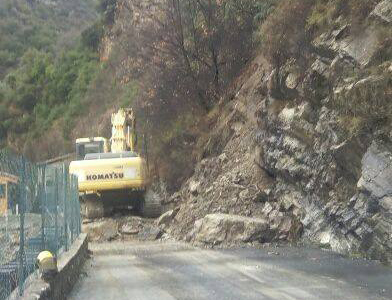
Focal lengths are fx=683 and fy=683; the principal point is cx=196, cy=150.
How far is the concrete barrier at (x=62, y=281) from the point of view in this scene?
833 centimetres

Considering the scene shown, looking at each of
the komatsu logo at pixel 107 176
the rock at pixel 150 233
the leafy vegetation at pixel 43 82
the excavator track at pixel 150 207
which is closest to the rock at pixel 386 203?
the rock at pixel 150 233

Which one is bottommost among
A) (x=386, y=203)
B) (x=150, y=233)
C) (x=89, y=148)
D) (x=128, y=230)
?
(x=150, y=233)

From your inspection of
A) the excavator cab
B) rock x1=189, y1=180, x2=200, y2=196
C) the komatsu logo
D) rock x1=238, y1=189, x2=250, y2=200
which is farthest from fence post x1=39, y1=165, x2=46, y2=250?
the excavator cab

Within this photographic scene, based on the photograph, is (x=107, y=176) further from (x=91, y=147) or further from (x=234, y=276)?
(x=234, y=276)

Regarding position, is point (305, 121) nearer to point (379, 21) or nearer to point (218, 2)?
point (379, 21)

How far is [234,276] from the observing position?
12.6m

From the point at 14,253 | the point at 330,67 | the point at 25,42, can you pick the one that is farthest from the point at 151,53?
the point at 25,42

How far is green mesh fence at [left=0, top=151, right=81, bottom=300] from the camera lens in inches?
285

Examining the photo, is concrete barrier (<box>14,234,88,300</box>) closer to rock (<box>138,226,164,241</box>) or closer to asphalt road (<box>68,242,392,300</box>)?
asphalt road (<box>68,242,392,300</box>)

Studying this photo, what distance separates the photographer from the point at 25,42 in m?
99.2

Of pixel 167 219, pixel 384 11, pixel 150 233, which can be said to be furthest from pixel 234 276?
pixel 167 219

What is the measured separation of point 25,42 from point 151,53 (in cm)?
7215

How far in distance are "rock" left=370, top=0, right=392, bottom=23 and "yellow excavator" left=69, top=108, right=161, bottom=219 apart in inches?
457

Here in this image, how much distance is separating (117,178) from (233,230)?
796 centimetres
